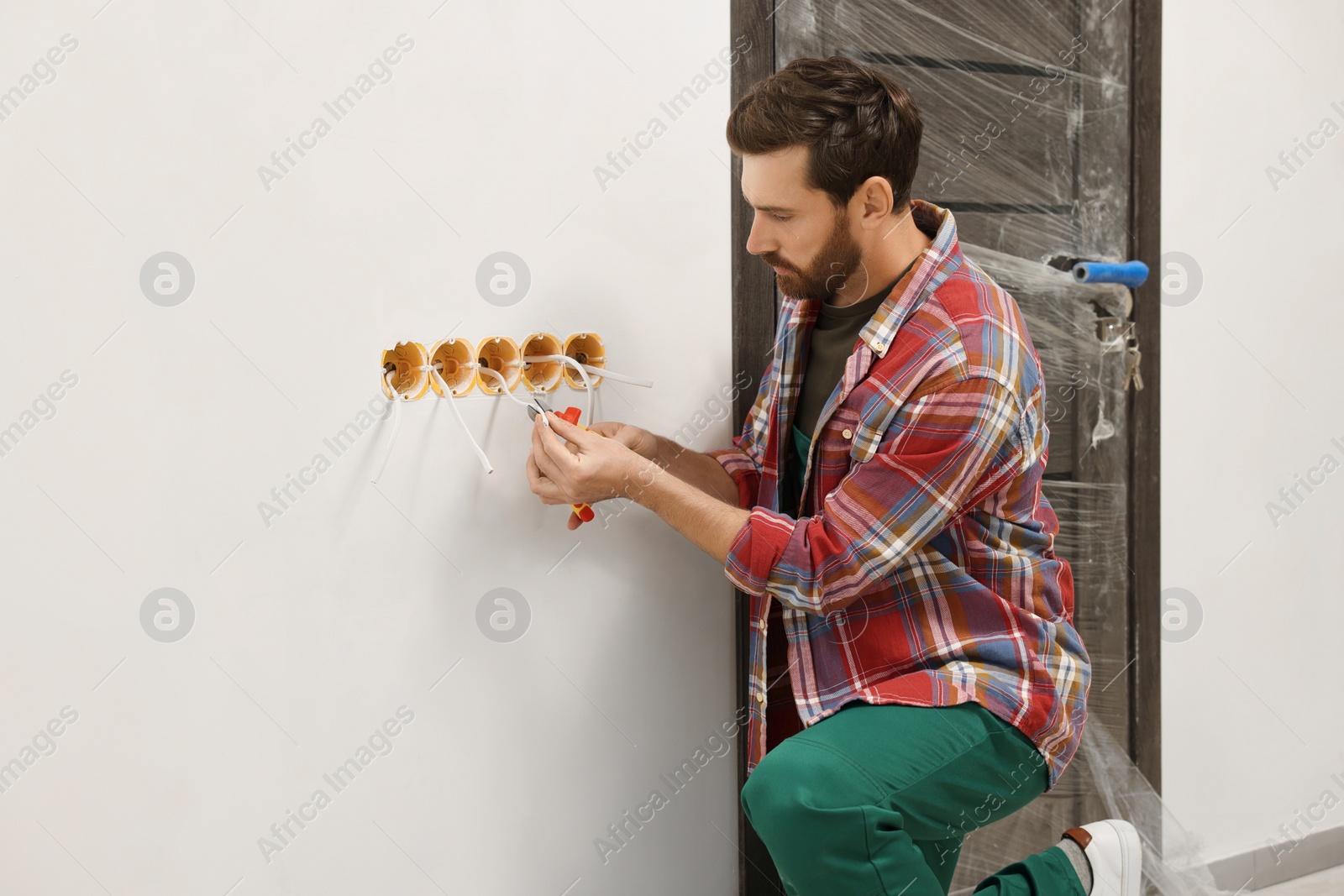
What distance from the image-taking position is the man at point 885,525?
1073mm

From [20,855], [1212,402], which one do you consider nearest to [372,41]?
[20,855]

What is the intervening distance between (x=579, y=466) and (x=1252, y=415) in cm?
132

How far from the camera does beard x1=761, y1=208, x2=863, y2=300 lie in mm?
1172

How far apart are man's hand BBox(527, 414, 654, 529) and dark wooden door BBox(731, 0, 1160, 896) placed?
0.31 metres

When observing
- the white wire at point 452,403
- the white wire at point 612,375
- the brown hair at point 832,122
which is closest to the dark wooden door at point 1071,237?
the white wire at point 612,375

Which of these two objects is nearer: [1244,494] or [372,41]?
[372,41]

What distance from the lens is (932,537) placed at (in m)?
1.11

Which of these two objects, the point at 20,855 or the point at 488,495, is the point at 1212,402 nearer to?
the point at 488,495

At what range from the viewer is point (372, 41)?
3.87 feet

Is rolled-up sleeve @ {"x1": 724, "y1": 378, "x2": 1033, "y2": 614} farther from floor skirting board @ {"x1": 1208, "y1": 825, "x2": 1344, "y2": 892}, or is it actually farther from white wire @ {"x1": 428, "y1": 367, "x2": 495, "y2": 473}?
floor skirting board @ {"x1": 1208, "y1": 825, "x2": 1344, "y2": 892}

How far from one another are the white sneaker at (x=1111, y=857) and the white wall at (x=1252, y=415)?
41 cm

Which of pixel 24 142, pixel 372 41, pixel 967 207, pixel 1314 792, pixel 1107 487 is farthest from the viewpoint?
pixel 1314 792

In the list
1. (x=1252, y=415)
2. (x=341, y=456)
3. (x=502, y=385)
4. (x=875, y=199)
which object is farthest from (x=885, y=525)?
(x=1252, y=415)

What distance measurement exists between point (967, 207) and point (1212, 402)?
0.61 metres
